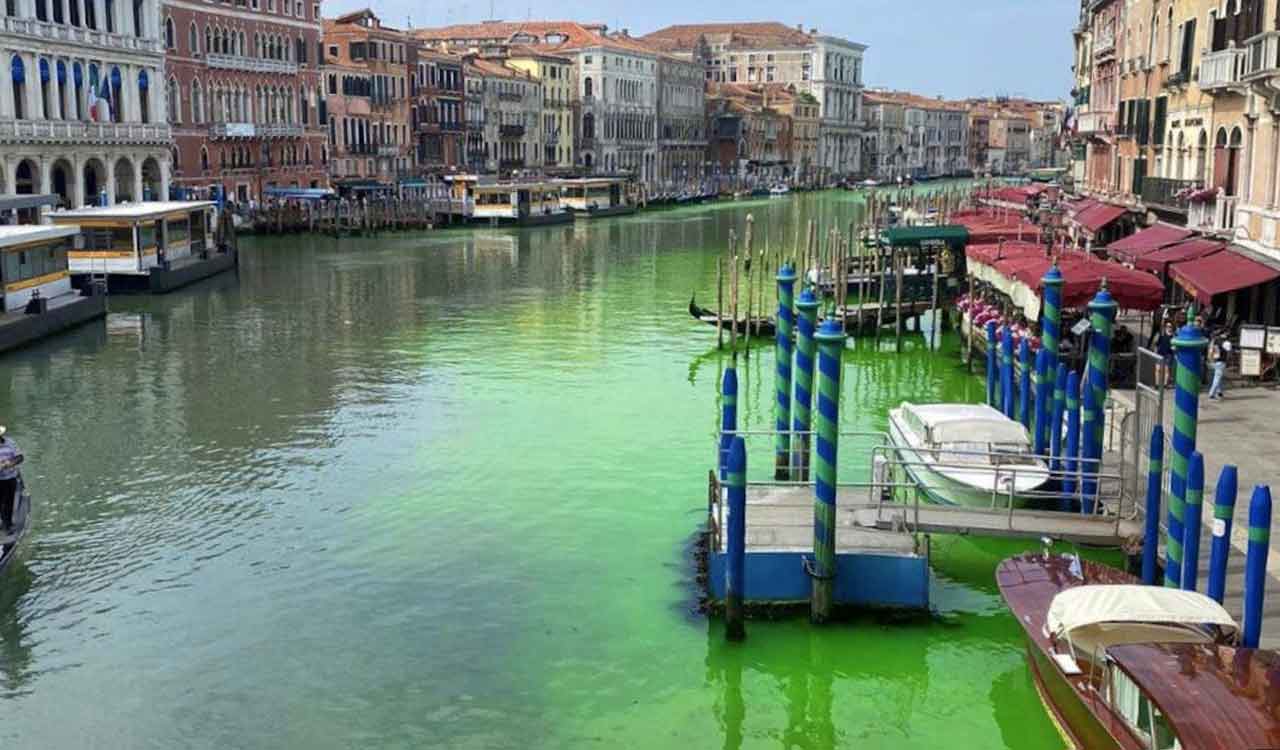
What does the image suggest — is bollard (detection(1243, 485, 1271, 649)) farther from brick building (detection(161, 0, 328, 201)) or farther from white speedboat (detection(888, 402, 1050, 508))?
brick building (detection(161, 0, 328, 201))

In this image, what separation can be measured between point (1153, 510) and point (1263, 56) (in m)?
8.61

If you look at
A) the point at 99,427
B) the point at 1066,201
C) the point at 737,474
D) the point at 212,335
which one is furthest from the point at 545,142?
the point at 737,474

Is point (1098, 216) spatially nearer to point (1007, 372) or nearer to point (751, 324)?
point (751, 324)

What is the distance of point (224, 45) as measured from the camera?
49.8m

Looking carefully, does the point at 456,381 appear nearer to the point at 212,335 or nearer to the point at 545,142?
the point at 212,335

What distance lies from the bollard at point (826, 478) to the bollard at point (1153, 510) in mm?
2220

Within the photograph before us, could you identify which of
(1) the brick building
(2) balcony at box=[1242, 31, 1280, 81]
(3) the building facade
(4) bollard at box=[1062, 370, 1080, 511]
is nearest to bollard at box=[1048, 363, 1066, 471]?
(4) bollard at box=[1062, 370, 1080, 511]

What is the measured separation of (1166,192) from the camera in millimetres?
22391

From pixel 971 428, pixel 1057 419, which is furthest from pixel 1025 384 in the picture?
pixel 971 428

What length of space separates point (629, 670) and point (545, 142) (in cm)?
6903

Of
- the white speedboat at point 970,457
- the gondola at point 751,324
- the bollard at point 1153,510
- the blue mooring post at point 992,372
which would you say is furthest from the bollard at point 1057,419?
the gondola at point 751,324

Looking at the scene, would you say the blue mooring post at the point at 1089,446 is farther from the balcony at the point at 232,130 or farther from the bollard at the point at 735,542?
the balcony at the point at 232,130

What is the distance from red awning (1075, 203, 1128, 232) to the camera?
26.7 m

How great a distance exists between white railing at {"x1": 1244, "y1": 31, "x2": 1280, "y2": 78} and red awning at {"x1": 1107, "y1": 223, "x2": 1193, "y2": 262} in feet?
11.4
